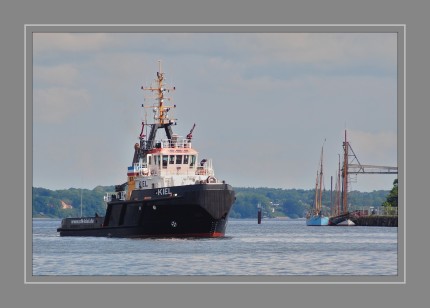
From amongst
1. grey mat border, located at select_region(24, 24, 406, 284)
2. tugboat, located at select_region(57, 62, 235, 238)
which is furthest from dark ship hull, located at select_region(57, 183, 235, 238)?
grey mat border, located at select_region(24, 24, 406, 284)

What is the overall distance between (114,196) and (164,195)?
7.25m

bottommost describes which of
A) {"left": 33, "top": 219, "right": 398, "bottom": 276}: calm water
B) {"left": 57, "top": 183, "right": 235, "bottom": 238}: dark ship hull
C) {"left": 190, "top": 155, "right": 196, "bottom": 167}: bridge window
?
{"left": 33, "top": 219, "right": 398, "bottom": 276}: calm water

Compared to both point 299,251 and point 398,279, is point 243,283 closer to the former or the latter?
point 398,279

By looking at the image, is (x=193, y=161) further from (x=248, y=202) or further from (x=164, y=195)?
(x=248, y=202)

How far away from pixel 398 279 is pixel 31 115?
10.2m

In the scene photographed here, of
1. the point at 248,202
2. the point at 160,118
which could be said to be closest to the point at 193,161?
the point at 160,118

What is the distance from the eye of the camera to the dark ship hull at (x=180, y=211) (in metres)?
56.2

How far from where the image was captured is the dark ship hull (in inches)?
2212

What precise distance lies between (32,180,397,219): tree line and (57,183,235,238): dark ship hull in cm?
299

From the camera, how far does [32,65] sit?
31.3 metres

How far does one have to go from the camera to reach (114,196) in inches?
2496

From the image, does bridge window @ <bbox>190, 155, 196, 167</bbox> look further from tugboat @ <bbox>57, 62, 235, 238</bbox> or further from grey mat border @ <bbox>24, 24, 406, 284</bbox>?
grey mat border @ <bbox>24, 24, 406, 284</bbox>
